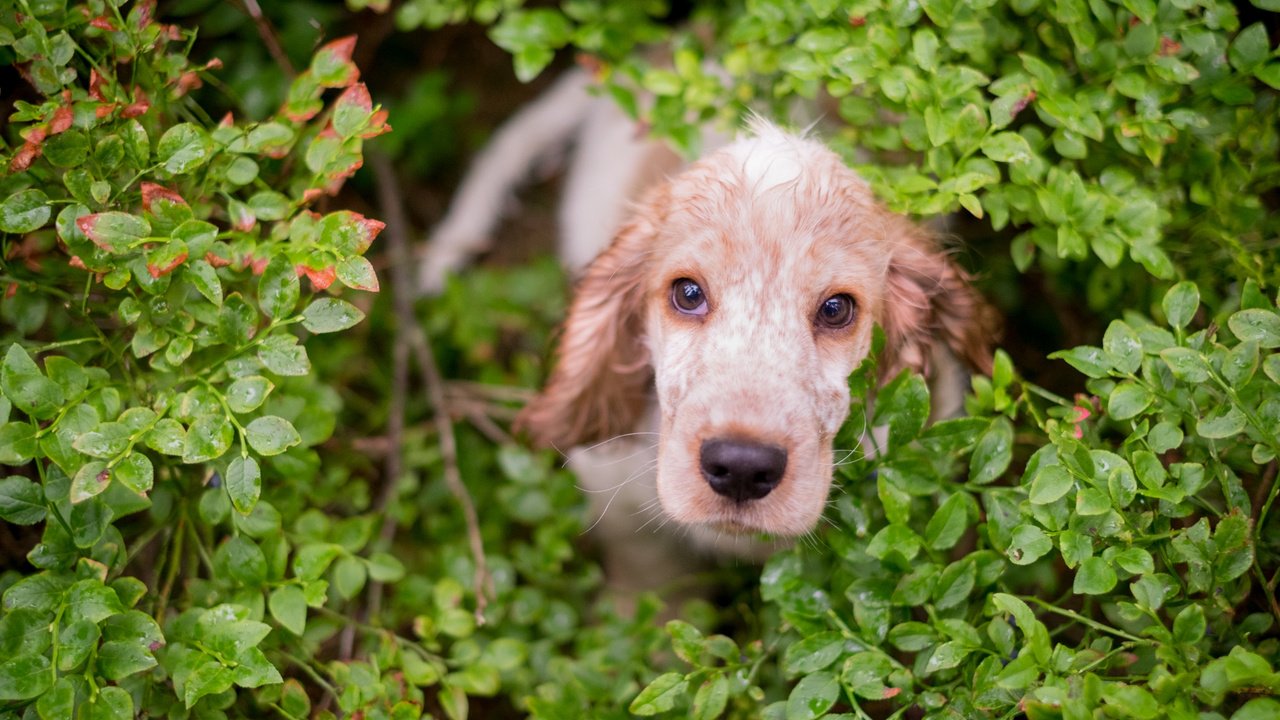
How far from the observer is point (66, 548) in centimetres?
167

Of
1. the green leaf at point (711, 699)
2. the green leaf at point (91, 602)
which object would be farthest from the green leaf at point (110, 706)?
the green leaf at point (711, 699)

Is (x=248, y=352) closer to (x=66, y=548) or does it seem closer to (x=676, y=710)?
(x=66, y=548)

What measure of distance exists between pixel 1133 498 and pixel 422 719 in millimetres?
1526

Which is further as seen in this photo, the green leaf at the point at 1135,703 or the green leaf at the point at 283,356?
the green leaf at the point at 283,356

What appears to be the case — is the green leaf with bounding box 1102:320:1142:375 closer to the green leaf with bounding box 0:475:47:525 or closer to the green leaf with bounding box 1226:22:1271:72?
the green leaf with bounding box 1226:22:1271:72

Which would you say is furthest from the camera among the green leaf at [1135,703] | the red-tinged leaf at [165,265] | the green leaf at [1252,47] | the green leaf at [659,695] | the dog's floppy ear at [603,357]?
the dog's floppy ear at [603,357]

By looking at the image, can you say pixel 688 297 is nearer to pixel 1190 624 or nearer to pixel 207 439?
pixel 207 439

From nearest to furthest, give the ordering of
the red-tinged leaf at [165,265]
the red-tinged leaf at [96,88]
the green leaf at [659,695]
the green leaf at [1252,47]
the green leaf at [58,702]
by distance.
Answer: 1. the green leaf at [58,702]
2. the red-tinged leaf at [165,265]
3. the red-tinged leaf at [96,88]
4. the green leaf at [659,695]
5. the green leaf at [1252,47]

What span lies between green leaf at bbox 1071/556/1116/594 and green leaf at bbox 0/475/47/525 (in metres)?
1.86

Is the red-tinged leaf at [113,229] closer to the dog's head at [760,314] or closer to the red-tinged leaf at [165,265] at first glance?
the red-tinged leaf at [165,265]

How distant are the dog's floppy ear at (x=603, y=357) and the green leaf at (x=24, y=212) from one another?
126 cm

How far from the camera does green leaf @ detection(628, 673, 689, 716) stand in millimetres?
1817

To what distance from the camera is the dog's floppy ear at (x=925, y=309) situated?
225 centimetres

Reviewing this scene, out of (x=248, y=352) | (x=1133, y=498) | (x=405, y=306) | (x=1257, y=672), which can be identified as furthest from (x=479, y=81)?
(x=1257, y=672)
